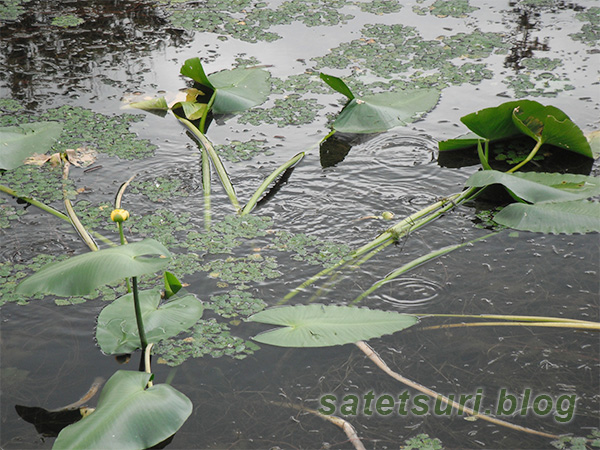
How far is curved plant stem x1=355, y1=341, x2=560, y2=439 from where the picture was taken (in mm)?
1679

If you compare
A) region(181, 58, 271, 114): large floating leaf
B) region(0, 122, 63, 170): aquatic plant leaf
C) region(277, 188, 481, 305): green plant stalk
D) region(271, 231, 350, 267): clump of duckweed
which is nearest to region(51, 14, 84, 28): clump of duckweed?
region(181, 58, 271, 114): large floating leaf

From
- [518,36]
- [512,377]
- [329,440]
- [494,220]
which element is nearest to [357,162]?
[494,220]

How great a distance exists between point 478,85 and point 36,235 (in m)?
2.36

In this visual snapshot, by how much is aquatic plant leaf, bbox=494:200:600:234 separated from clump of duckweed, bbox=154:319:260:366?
1080 mm

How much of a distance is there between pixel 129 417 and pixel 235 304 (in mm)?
645

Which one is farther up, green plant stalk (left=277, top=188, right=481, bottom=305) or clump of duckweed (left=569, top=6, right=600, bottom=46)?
clump of duckweed (left=569, top=6, right=600, bottom=46)

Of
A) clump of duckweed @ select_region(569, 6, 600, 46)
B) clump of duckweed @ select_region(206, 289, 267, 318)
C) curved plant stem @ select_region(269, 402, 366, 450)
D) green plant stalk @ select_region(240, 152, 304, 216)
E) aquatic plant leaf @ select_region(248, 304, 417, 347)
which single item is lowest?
curved plant stem @ select_region(269, 402, 366, 450)

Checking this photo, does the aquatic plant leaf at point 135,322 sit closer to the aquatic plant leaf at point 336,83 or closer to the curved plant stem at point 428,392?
the curved plant stem at point 428,392

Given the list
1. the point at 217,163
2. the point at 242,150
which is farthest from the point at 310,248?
the point at 242,150

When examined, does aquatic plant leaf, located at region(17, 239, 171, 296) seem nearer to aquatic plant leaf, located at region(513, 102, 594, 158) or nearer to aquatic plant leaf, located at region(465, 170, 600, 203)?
aquatic plant leaf, located at region(465, 170, 600, 203)

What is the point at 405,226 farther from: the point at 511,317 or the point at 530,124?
the point at 530,124

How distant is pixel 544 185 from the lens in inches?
92.1

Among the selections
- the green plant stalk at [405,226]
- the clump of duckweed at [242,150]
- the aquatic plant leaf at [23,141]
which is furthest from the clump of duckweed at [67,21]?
the green plant stalk at [405,226]

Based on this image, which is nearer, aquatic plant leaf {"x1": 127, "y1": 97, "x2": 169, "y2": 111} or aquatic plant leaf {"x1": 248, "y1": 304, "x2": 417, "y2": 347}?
aquatic plant leaf {"x1": 248, "y1": 304, "x2": 417, "y2": 347}
